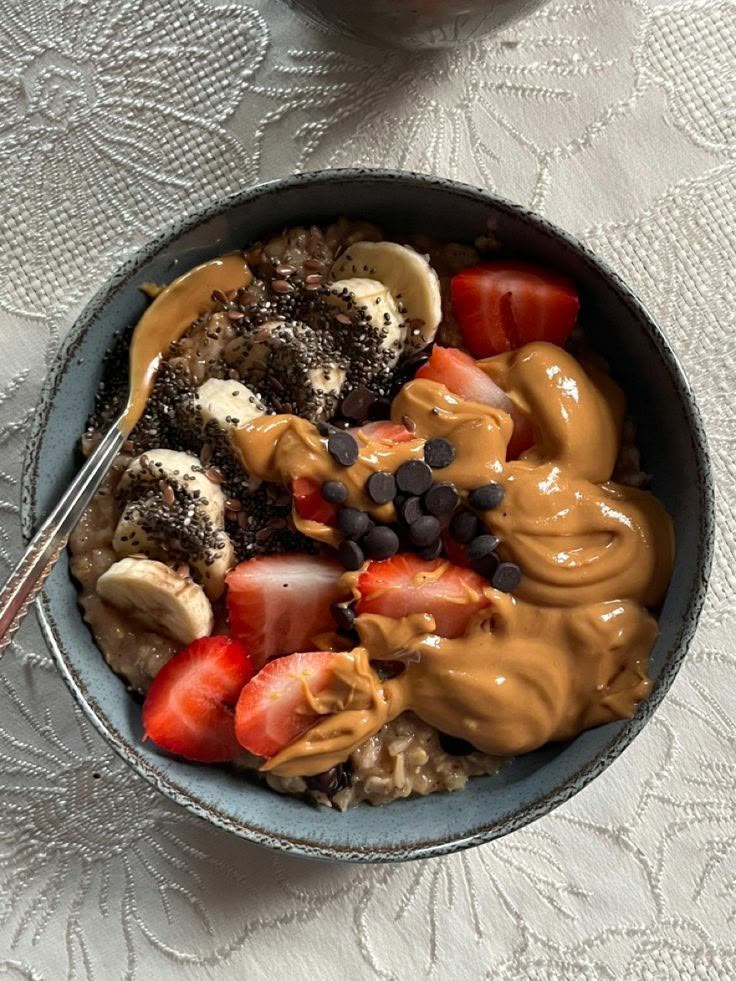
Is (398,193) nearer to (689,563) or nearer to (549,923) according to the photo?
(689,563)

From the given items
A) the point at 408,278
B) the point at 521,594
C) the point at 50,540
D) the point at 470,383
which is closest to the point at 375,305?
the point at 408,278

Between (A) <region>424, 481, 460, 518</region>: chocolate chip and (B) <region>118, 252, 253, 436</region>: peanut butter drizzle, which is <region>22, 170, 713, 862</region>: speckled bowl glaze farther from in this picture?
(A) <region>424, 481, 460, 518</region>: chocolate chip

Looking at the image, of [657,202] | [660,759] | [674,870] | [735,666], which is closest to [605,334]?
[657,202]

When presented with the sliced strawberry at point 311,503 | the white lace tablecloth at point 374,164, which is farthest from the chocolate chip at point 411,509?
the white lace tablecloth at point 374,164

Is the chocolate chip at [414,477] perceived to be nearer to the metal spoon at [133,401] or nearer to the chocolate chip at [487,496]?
the chocolate chip at [487,496]

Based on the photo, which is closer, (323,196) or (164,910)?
(323,196)

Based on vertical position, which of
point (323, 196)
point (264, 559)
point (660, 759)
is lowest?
point (660, 759)

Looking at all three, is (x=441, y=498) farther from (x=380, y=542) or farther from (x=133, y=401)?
(x=133, y=401)
